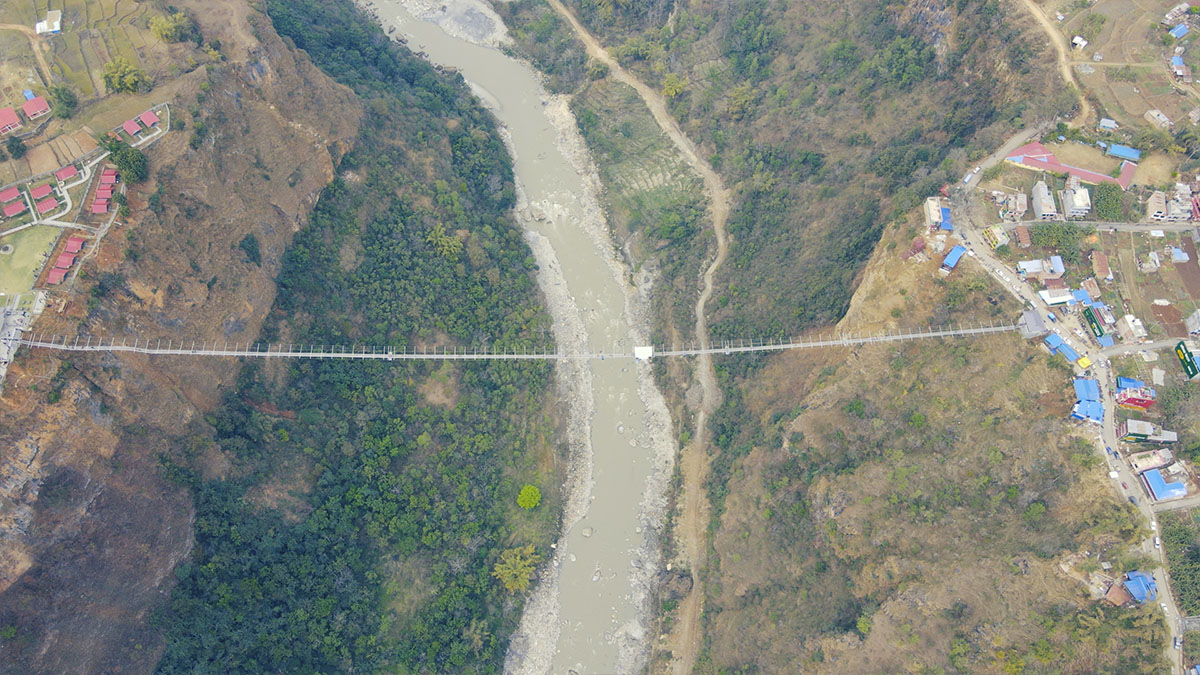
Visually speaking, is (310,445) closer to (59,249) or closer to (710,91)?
(59,249)

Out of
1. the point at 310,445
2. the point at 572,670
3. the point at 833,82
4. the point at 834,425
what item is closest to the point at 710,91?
the point at 833,82

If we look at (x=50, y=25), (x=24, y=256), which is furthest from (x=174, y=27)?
(x=24, y=256)

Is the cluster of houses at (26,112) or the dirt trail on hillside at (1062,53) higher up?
the dirt trail on hillside at (1062,53)

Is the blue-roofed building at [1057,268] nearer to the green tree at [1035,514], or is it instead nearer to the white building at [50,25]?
the green tree at [1035,514]

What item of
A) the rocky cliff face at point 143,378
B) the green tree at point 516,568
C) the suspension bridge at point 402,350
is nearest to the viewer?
the rocky cliff face at point 143,378

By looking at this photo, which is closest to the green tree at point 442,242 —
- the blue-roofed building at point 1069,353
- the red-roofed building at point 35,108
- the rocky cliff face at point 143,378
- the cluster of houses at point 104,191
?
the rocky cliff face at point 143,378

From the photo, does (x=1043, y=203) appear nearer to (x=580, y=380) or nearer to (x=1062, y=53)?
(x=1062, y=53)
